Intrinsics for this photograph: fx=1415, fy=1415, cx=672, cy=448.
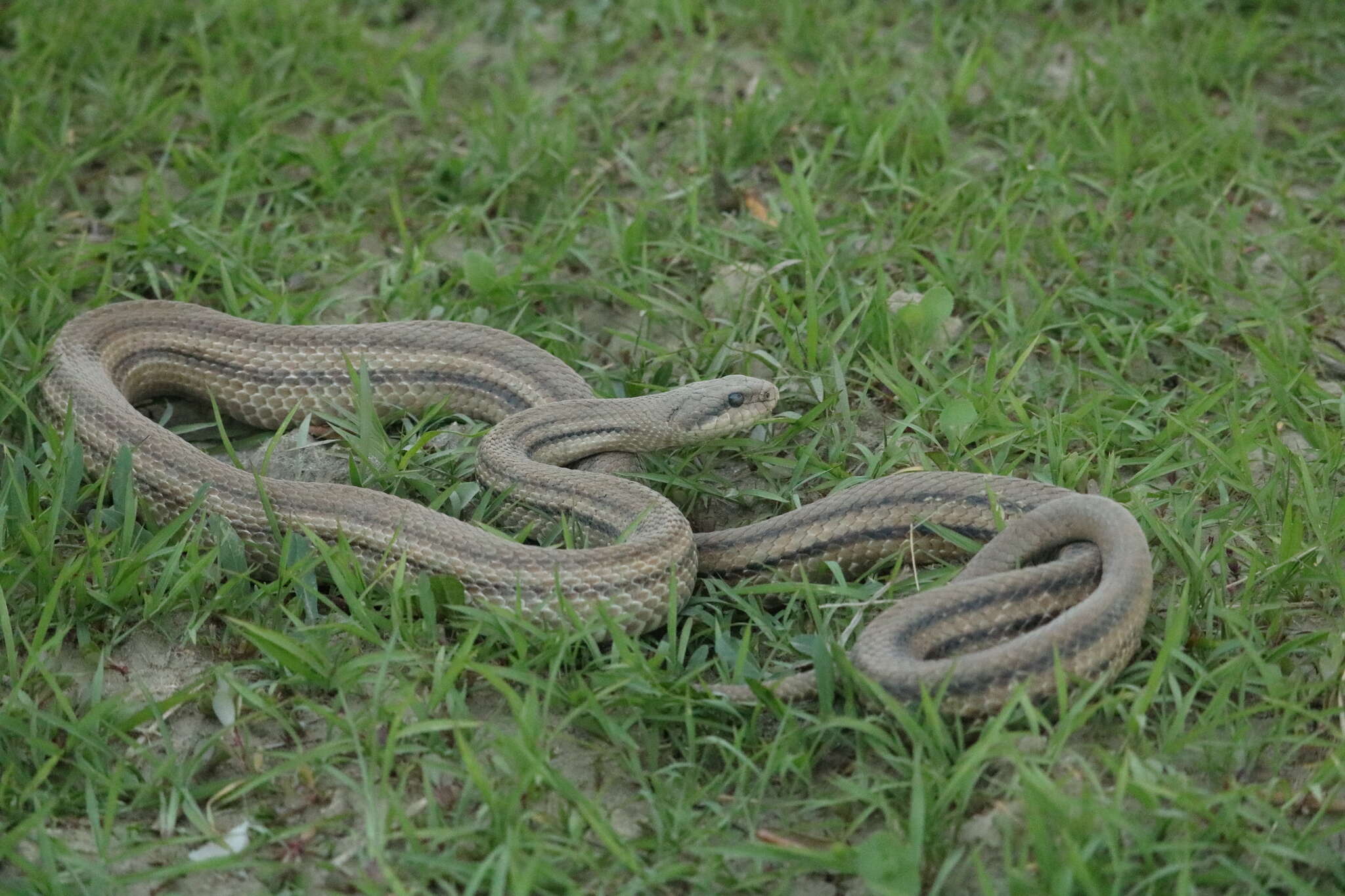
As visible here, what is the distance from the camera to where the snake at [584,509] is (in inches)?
162

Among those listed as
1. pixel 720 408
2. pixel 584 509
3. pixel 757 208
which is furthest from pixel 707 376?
pixel 757 208

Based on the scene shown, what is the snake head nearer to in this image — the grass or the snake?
the snake

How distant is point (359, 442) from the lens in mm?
5309

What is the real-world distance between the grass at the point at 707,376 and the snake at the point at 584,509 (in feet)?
0.42

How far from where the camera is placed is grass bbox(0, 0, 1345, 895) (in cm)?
374

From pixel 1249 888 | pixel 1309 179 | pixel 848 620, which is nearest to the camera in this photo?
pixel 1249 888

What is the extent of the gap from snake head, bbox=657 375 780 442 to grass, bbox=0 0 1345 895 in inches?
7.5

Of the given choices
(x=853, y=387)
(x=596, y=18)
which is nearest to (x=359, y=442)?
(x=853, y=387)

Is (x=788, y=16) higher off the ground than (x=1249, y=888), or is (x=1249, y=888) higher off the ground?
(x=788, y=16)

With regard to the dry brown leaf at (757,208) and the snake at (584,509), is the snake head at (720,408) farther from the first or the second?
the dry brown leaf at (757,208)

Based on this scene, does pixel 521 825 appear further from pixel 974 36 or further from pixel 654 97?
pixel 974 36

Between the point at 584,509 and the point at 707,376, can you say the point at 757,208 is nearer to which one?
the point at 707,376

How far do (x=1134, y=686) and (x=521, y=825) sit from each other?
1784 millimetres

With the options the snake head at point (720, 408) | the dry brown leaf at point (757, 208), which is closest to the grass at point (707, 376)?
the dry brown leaf at point (757, 208)
